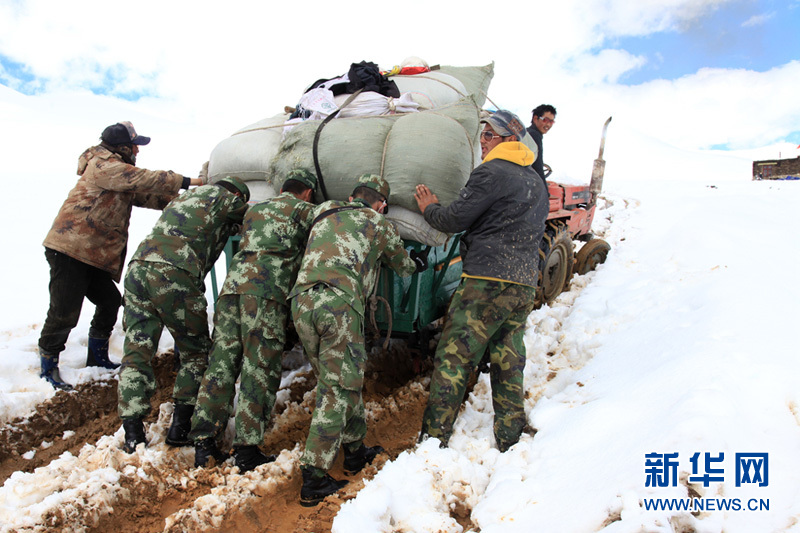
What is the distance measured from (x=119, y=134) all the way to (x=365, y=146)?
1777 millimetres

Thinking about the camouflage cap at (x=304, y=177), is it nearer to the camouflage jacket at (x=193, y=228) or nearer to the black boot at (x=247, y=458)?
the camouflage jacket at (x=193, y=228)

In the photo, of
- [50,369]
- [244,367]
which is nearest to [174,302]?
[244,367]

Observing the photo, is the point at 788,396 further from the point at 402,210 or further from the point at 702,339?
the point at 402,210

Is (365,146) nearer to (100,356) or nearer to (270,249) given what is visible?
(270,249)

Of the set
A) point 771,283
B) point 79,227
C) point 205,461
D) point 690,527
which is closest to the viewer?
point 690,527

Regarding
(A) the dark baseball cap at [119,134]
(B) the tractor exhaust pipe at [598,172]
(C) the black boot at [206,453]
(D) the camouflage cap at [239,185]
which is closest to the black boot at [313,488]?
(C) the black boot at [206,453]

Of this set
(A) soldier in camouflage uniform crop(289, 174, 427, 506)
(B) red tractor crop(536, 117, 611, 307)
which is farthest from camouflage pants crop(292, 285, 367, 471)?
(B) red tractor crop(536, 117, 611, 307)

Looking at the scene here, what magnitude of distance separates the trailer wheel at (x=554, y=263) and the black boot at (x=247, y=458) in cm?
295

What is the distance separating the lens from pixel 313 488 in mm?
2406

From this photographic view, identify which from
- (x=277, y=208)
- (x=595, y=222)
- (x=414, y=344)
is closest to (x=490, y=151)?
Result: (x=277, y=208)

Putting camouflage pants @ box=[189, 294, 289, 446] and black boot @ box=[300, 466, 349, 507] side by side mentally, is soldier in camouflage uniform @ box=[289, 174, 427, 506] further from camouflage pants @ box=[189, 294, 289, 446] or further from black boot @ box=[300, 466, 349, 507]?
camouflage pants @ box=[189, 294, 289, 446]

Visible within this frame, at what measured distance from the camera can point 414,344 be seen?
142 inches

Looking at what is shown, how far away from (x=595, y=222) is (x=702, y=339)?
6.81 m

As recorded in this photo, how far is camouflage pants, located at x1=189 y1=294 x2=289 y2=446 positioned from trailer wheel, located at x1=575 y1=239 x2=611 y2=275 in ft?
12.8
